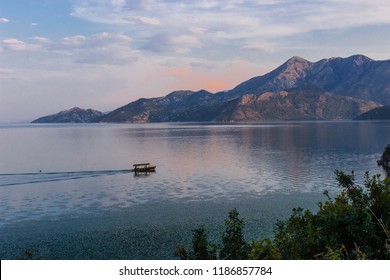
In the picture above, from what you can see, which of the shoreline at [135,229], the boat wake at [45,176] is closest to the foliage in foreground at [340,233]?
the shoreline at [135,229]

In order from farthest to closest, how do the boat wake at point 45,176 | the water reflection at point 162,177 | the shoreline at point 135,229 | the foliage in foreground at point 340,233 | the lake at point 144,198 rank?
the boat wake at point 45,176 < the water reflection at point 162,177 < the lake at point 144,198 < the shoreline at point 135,229 < the foliage in foreground at point 340,233

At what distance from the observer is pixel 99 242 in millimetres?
39375

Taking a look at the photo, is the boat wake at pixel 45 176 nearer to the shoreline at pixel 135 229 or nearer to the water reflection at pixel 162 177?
the water reflection at pixel 162 177

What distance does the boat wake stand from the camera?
77312 millimetres

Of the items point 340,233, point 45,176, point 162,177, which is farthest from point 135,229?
point 45,176

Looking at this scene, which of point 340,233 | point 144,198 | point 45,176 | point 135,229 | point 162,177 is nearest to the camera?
point 340,233

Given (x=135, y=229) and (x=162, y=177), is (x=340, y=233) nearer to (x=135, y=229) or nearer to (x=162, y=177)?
(x=135, y=229)

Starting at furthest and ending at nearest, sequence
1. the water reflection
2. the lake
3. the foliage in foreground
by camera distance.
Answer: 1. the water reflection
2. the lake
3. the foliage in foreground

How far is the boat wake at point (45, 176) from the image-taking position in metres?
77.3

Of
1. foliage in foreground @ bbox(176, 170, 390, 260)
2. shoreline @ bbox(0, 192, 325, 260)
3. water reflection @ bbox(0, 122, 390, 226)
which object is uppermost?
foliage in foreground @ bbox(176, 170, 390, 260)

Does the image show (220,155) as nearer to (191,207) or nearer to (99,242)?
(191,207)

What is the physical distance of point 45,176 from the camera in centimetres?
8312

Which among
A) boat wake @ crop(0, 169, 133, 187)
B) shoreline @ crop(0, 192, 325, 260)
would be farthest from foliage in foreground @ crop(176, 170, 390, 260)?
boat wake @ crop(0, 169, 133, 187)

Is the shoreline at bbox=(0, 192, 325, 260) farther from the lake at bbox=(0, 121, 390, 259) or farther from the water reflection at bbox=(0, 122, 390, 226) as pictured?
the water reflection at bbox=(0, 122, 390, 226)
